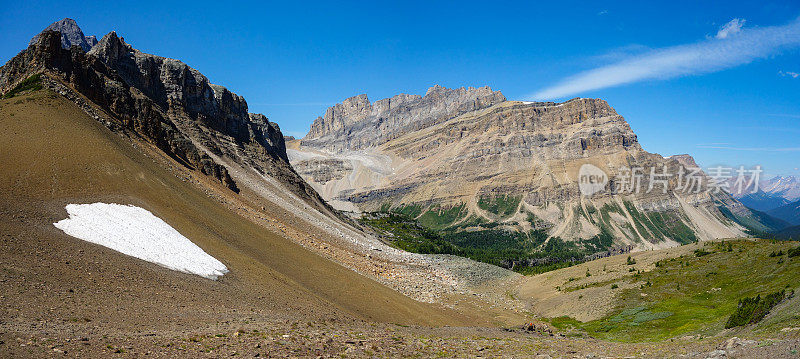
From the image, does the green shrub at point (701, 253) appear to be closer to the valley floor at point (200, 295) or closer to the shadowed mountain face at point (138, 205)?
the valley floor at point (200, 295)

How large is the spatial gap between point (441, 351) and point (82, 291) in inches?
816

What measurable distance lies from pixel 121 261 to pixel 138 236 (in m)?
5.31

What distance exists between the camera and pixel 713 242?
6862 cm

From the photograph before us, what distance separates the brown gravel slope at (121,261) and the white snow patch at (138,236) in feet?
3.56

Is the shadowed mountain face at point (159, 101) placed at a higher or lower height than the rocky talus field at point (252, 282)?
higher

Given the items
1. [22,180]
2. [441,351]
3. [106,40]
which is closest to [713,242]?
[441,351]

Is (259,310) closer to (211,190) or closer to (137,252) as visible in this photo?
(137,252)

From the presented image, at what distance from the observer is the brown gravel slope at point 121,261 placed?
865 inches

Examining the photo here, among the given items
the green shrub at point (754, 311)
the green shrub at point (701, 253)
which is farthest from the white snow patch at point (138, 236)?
the green shrub at point (701, 253)

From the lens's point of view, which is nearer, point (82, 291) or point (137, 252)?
point (82, 291)

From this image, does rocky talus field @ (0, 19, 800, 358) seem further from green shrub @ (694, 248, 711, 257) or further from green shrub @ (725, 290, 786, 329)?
green shrub @ (694, 248, 711, 257)

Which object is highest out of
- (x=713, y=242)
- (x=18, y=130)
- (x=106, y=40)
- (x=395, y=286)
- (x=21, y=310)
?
(x=106, y=40)

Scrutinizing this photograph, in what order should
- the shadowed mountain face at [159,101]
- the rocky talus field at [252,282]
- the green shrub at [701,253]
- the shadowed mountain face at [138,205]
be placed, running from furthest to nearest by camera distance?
1. the green shrub at [701,253]
2. the shadowed mountain face at [159,101]
3. the shadowed mountain face at [138,205]
4. the rocky talus field at [252,282]

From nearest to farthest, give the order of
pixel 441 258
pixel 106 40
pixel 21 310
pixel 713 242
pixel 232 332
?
pixel 21 310
pixel 232 332
pixel 713 242
pixel 441 258
pixel 106 40
